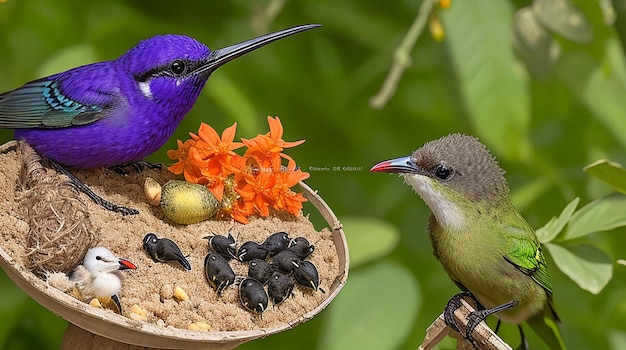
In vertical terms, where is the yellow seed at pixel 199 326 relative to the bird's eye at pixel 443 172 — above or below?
below

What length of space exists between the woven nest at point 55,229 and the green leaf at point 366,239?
0.61 metres

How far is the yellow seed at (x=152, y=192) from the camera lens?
1229 mm

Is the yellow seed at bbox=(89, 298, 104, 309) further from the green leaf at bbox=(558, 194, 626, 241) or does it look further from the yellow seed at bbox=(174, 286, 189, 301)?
the green leaf at bbox=(558, 194, 626, 241)

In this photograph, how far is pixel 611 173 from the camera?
1.29m

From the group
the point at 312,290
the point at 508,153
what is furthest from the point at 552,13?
the point at 312,290

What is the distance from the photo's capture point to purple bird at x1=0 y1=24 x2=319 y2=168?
1.20 m

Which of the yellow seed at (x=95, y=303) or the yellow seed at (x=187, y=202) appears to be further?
the yellow seed at (x=187, y=202)

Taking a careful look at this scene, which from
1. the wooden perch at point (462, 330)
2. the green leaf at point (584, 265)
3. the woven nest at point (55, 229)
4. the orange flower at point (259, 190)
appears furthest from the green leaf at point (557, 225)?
the woven nest at point (55, 229)

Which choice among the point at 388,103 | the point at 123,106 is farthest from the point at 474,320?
the point at 388,103

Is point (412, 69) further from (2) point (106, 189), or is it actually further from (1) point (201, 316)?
(1) point (201, 316)

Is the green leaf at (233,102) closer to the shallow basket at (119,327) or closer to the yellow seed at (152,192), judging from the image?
the yellow seed at (152,192)

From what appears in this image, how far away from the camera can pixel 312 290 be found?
3.84 ft

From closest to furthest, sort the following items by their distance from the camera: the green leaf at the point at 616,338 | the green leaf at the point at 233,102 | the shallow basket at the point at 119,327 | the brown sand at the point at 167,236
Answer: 1. the shallow basket at the point at 119,327
2. the brown sand at the point at 167,236
3. the green leaf at the point at 233,102
4. the green leaf at the point at 616,338

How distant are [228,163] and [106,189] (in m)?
0.18
